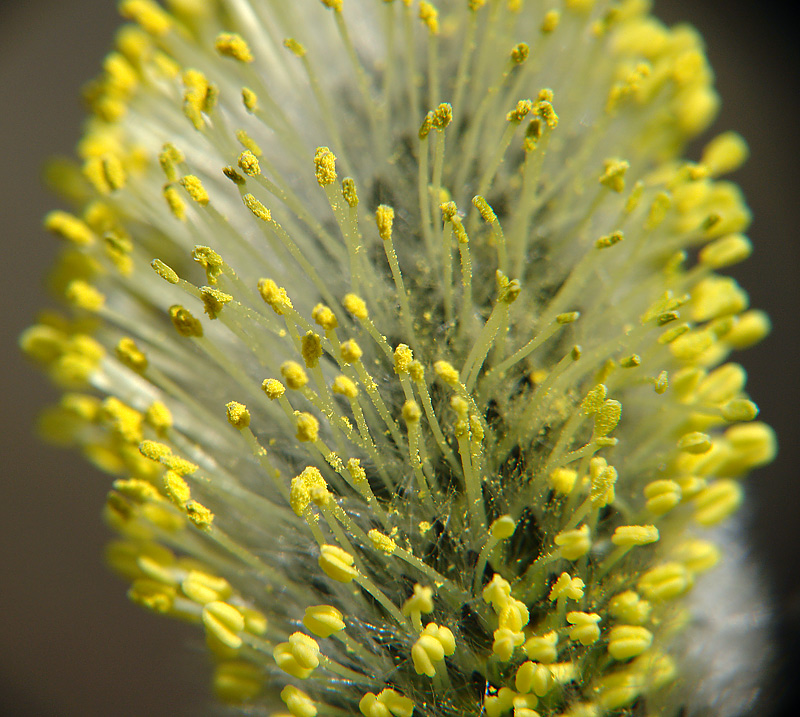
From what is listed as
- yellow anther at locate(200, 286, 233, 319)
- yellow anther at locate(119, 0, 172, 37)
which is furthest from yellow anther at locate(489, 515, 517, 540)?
yellow anther at locate(119, 0, 172, 37)

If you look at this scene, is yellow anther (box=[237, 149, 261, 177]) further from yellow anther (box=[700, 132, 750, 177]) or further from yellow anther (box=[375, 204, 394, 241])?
yellow anther (box=[700, 132, 750, 177])

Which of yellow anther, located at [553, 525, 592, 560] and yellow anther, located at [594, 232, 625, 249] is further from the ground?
yellow anther, located at [594, 232, 625, 249]

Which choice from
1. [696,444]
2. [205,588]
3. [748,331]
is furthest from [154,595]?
[748,331]

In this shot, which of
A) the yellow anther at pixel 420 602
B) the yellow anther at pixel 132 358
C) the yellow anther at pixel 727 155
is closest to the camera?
the yellow anther at pixel 420 602

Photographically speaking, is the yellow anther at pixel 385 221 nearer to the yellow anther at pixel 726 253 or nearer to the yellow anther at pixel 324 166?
the yellow anther at pixel 324 166

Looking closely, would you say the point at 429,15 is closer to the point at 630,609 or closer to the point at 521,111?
the point at 521,111

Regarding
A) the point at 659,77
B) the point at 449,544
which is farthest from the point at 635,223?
the point at 449,544

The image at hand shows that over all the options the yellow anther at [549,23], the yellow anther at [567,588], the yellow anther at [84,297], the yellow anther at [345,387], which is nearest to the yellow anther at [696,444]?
the yellow anther at [567,588]
